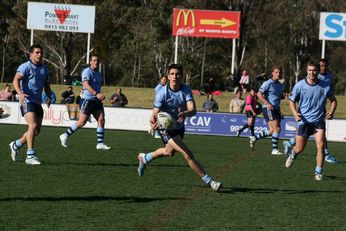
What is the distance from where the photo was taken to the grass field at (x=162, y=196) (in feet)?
25.6

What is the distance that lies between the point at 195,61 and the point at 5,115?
31.6 meters

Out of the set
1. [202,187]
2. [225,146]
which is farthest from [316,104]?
[225,146]

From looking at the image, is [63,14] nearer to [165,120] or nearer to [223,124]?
[223,124]

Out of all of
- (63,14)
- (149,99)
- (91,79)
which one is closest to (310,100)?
(91,79)

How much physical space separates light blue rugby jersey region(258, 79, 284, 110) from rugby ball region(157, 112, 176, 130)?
765 cm

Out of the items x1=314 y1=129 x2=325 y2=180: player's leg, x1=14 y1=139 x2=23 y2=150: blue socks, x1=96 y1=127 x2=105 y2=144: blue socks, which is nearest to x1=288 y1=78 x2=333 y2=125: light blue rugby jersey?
x1=314 y1=129 x2=325 y2=180: player's leg

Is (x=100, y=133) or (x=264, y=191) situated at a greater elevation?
(x=264, y=191)

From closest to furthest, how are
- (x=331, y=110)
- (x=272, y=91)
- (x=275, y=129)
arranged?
(x=331, y=110) < (x=272, y=91) < (x=275, y=129)

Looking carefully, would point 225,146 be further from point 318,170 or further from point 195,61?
point 195,61

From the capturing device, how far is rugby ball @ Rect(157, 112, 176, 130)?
980 centimetres

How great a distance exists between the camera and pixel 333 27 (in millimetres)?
40625

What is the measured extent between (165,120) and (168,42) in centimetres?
5386

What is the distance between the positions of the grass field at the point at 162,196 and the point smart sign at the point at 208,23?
28.0m

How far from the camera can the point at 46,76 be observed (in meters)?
13.2
